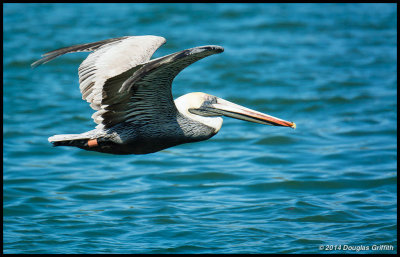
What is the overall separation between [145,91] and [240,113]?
100cm

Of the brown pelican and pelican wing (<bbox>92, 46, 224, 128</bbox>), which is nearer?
pelican wing (<bbox>92, 46, 224, 128</bbox>)

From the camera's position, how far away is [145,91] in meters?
5.84

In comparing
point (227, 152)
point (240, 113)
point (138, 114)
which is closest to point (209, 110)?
point (240, 113)

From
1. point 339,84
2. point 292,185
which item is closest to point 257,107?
point 339,84

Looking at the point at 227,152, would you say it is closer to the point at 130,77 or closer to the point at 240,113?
the point at 240,113

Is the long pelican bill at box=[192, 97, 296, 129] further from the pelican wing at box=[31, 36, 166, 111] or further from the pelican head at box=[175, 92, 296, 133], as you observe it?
the pelican wing at box=[31, 36, 166, 111]

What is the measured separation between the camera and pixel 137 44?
691cm

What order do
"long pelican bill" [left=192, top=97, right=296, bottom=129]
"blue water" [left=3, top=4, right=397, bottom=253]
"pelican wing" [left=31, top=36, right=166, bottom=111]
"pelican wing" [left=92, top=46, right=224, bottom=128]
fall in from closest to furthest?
"pelican wing" [left=92, top=46, right=224, bottom=128] < "long pelican bill" [left=192, top=97, right=296, bottom=129] < "pelican wing" [left=31, top=36, right=166, bottom=111] < "blue water" [left=3, top=4, right=397, bottom=253]

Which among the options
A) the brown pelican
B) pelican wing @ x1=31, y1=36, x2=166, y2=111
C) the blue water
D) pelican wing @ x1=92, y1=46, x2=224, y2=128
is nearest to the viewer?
pelican wing @ x1=92, y1=46, x2=224, y2=128

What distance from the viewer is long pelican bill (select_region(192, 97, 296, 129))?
621 cm

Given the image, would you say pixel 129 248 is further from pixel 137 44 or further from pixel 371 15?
pixel 371 15

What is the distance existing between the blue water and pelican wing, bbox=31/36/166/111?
1688 mm

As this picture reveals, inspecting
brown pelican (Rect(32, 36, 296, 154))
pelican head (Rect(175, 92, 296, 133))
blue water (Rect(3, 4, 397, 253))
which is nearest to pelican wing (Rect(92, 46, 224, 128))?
brown pelican (Rect(32, 36, 296, 154))

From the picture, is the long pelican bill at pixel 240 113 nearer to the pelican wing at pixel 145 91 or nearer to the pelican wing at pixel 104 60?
the pelican wing at pixel 145 91
